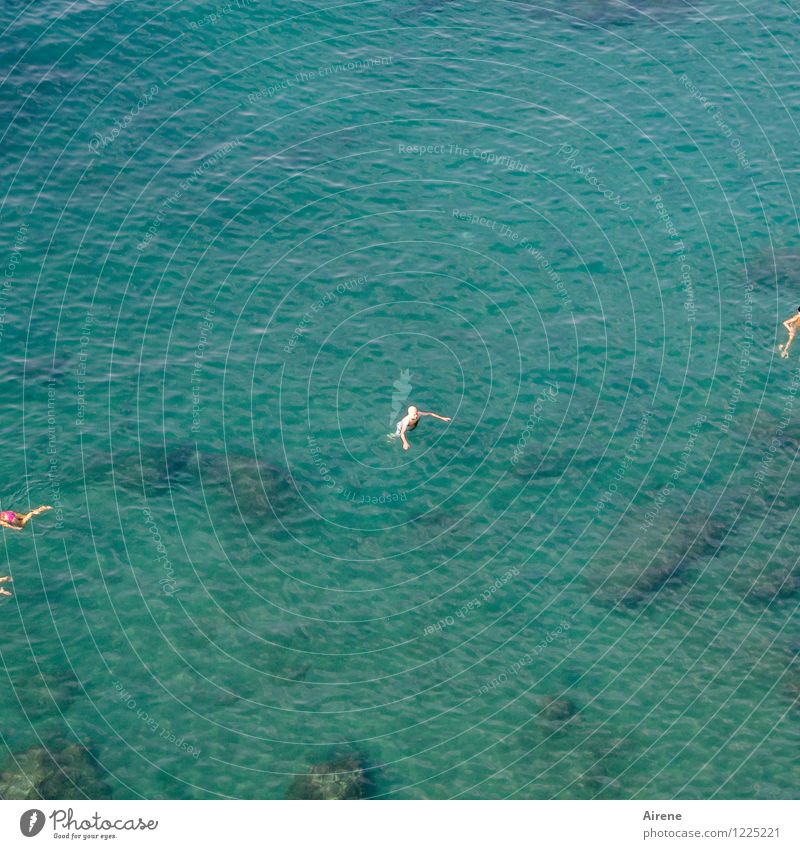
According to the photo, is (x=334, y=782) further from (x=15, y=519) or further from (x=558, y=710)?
(x=15, y=519)

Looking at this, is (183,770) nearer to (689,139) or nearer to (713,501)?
(713,501)

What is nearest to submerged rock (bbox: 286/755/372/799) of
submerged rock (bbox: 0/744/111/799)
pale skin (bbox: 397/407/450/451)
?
submerged rock (bbox: 0/744/111/799)

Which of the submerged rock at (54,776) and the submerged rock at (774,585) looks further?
the submerged rock at (774,585)

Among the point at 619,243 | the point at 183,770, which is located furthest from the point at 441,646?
the point at 619,243

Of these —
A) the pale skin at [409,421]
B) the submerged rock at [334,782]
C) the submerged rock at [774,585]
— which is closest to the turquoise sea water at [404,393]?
the submerged rock at [774,585]

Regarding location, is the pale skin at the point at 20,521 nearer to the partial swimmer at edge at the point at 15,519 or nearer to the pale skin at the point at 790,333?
the partial swimmer at edge at the point at 15,519
